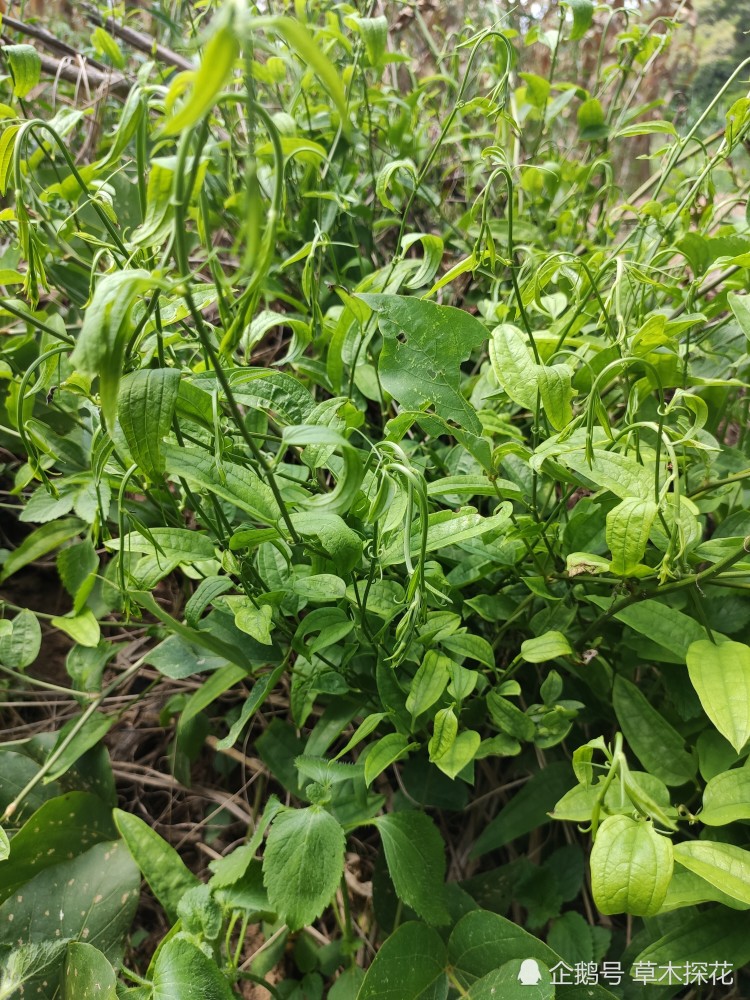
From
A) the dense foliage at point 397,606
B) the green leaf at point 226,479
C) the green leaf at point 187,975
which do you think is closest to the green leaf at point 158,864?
the dense foliage at point 397,606

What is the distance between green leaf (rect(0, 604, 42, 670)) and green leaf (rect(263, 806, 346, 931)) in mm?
369

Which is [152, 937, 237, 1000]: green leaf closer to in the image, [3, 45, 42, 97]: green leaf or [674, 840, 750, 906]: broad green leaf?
[674, 840, 750, 906]: broad green leaf

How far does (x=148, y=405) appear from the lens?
0.39m

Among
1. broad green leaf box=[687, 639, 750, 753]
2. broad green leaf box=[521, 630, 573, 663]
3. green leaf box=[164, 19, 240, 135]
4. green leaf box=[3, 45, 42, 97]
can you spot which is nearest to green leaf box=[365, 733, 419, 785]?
broad green leaf box=[521, 630, 573, 663]

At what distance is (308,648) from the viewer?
57 cm

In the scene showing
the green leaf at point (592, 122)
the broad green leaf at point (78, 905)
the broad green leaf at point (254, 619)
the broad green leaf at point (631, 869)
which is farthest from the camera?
the green leaf at point (592, 122)

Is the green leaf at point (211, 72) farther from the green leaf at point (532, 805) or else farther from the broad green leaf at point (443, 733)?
the green leaf at point (532, 805)

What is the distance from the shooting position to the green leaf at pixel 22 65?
0.62 m

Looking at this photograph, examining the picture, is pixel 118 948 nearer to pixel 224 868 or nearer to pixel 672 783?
pixel 224 868

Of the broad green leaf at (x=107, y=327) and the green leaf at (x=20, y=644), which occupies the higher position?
the broad green leaf at (x=107, y=327)

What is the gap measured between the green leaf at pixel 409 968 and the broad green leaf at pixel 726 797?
27 cm

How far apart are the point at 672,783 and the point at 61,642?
84 cm

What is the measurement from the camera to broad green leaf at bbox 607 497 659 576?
46 centimetres

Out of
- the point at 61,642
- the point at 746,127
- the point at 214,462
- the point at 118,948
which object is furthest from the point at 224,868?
the point at 746,127
